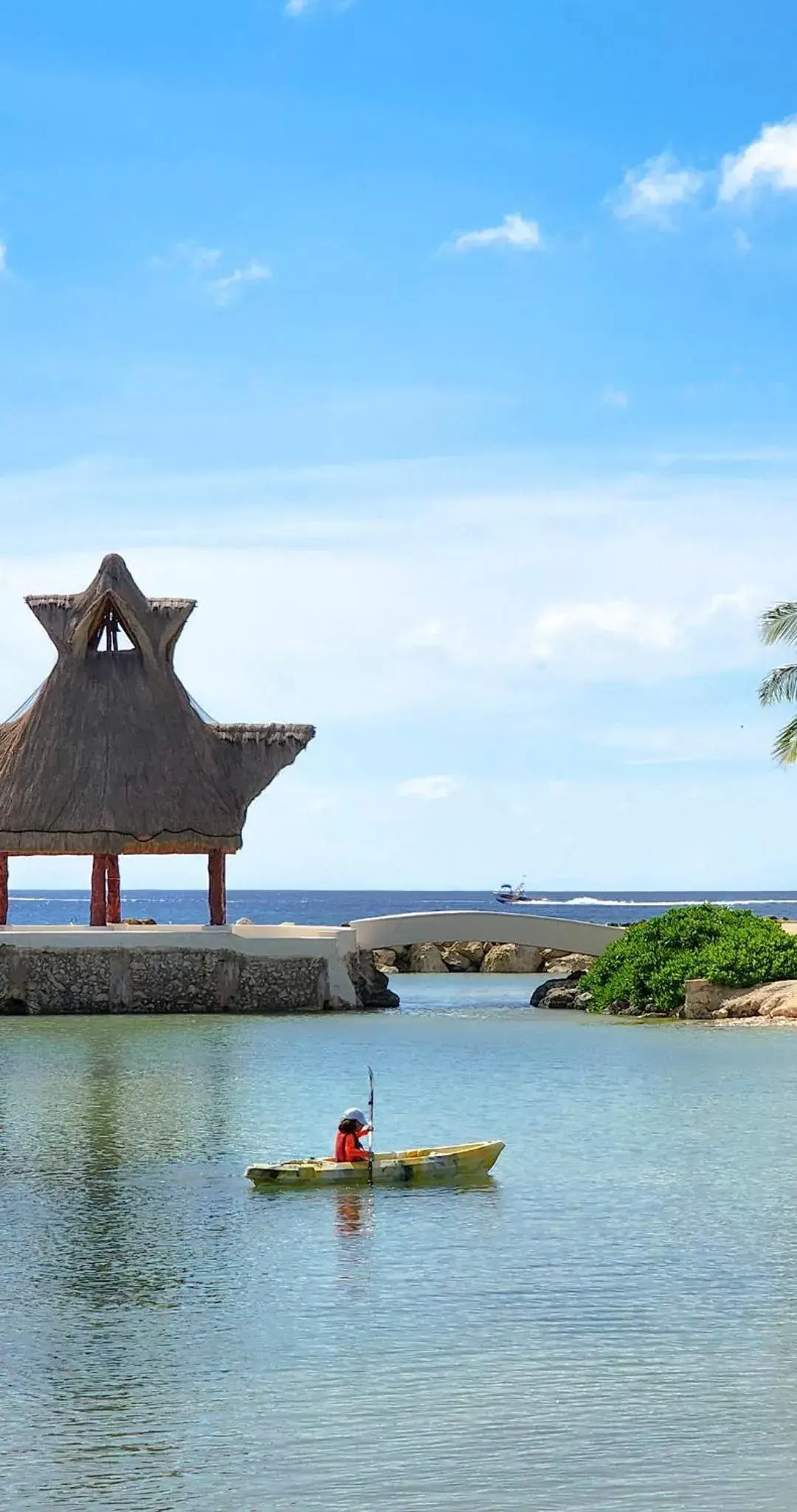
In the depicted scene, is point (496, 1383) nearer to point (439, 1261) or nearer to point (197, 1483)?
point (197, 1483)

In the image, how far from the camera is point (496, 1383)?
475 inches

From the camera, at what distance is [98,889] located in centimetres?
4375

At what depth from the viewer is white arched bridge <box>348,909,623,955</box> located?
4722 cm

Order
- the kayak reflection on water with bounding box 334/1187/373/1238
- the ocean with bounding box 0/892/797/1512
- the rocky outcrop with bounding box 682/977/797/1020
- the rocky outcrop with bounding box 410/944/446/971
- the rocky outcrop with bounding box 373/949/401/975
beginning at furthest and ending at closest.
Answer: the rocky outcrop with bounding box 373/949/401/975
the rocky outcrop with bounding box 410/944/446/971
the rocky outcrop with bounding box 682/977/797/1020
the kayak reflection on water with bounding box 334/1187/373/1238
the ocean with bounding box 0/892/797/1512

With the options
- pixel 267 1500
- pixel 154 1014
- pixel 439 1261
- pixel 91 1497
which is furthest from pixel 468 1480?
pixel 154 1014

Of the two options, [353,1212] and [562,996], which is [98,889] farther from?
[353,1212]

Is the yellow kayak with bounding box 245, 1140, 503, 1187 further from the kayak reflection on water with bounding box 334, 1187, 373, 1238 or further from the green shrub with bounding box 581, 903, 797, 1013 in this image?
the green shrub with bounding box 581, 903, 797, 1013

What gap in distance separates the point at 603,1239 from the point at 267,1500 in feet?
22.7

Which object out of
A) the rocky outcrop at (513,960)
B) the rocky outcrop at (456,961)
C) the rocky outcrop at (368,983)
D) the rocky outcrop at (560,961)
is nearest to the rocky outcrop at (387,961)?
the rocky outcrop at (456,961)

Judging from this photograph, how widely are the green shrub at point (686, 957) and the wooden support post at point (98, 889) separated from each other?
1163 cm

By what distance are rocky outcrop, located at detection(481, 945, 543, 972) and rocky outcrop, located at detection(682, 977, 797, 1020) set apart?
3036 centimetres

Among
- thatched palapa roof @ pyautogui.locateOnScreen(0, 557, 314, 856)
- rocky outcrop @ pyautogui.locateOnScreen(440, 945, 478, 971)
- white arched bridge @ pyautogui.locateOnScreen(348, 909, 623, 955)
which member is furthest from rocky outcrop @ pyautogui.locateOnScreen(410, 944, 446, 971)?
thatched palapa roof @ pyautogui.locateOnScreen(0, 557, 314, 856)

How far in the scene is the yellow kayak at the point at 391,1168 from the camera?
1914 cm

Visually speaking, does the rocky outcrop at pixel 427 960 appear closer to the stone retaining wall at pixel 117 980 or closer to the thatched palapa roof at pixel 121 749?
the thatched palapa roof at pixel 121 749
